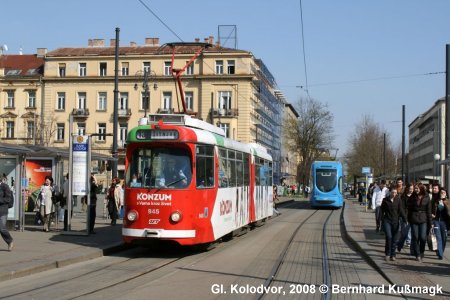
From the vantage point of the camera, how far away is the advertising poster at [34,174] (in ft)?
75.3

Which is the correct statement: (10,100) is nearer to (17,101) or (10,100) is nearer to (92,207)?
(17,101)

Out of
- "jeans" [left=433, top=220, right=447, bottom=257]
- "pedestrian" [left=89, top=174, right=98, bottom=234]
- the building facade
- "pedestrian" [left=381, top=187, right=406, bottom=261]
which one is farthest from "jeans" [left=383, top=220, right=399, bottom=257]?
the building facade

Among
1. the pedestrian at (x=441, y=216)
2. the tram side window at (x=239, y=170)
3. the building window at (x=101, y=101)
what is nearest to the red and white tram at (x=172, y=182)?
the tram side window at (x=239, y=170)

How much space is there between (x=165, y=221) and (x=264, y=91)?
72.3 m

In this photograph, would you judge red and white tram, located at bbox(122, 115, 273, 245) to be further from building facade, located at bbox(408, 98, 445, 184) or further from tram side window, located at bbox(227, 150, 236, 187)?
building facade, located at bbox(408, 98, 445, 184)

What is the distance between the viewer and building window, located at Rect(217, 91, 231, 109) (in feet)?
246

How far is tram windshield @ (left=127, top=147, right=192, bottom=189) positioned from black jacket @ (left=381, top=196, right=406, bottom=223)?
4779mm

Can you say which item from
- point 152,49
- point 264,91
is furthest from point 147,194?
point 264,91

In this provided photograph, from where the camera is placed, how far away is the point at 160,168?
1535 centimetres

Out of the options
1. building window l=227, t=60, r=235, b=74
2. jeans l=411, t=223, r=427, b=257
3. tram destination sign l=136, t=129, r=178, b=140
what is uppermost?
building window l=227, t=60, r=235, b=74

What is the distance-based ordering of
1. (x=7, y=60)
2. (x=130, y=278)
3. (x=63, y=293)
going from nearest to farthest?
(x=63, y=293) < (x=130, y=278) < (x=7, y=60)

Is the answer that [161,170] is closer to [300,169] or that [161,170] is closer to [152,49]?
[152,49]

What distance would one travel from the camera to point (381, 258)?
49.5 feet

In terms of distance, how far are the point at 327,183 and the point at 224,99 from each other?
3108 centimetres
